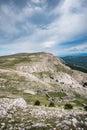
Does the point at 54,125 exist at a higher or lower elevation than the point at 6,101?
lower

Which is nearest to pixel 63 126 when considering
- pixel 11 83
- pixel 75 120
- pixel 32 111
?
pixel 75 120

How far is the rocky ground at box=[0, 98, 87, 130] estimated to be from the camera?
26.6 m

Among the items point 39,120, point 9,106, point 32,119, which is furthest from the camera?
point 9,106

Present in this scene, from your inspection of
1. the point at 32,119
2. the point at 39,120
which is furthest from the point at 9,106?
the point at 39,120

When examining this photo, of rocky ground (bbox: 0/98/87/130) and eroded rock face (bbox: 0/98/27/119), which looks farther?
eroded rock face (bbox: 0/98/27/119)

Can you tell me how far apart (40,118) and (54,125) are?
3200 millimetres

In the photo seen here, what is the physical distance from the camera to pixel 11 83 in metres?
178

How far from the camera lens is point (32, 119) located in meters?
29.3

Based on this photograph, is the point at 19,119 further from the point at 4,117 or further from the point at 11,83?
the point at 11,83

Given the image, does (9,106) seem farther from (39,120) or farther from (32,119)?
(39,120)

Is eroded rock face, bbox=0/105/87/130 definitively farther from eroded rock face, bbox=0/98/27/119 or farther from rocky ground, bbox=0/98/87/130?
eroded rock face, bbox=0/98/27/119

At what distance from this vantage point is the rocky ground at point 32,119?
2658cm

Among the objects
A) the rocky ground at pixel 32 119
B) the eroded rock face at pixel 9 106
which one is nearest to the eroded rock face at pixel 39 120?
the rocky ground at pixel 32 119

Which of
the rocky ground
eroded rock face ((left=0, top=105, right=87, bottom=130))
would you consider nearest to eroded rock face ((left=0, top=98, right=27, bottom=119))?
the rocky ground
